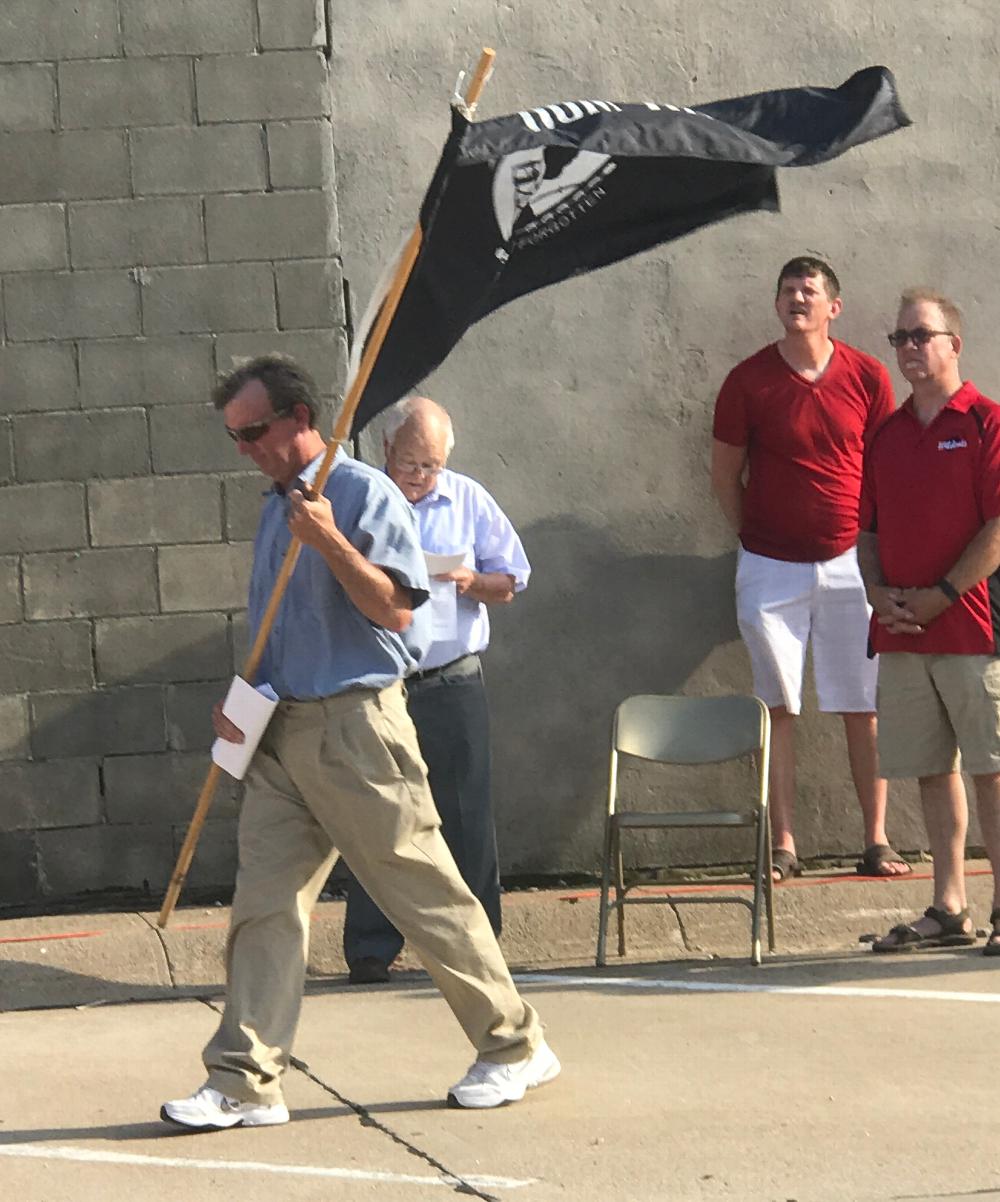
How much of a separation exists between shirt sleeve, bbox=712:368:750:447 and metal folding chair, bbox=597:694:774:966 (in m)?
1.11

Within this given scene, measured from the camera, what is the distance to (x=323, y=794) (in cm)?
540

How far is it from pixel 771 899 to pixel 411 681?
1536mm

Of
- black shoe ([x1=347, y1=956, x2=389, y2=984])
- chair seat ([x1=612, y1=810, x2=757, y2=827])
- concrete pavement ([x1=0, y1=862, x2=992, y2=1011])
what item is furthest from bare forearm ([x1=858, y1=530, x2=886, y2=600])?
black shoe ([x1=347, y1=956, x2=389, y2=984])

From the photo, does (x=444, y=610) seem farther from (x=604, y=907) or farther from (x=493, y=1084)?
(x=493, y=1084)

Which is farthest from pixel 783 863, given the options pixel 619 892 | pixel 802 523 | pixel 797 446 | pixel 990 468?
pixel 990 468

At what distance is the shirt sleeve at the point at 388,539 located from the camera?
5.35 m

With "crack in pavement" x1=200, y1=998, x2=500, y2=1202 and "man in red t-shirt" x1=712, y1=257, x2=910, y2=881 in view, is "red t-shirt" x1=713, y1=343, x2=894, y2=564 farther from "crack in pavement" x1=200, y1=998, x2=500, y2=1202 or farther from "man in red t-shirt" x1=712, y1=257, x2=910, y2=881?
"crack in pavement" x1=200, y1=998, x2=500, y2=1202

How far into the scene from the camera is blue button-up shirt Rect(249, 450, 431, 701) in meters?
5.38

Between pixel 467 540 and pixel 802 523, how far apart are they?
1.70 metres

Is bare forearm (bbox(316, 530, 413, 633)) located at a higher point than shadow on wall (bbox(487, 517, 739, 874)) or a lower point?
higher

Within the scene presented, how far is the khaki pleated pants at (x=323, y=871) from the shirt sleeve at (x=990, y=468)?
2710mm

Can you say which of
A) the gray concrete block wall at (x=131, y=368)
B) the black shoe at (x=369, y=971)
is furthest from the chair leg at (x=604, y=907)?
the gray concrete block wall at (x=131, y=368)

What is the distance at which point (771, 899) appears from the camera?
780cm

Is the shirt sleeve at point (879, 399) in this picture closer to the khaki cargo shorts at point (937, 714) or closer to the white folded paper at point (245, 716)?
the khaki cargo shorts at point (937, 714)
